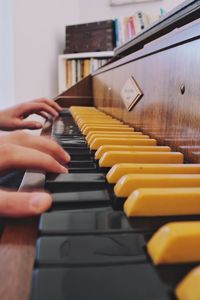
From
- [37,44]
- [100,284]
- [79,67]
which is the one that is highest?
[37,44]

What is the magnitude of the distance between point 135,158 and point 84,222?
0.21 m

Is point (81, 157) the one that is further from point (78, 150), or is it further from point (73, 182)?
point (73, 182)

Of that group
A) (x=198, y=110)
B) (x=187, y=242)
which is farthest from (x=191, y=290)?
(x=198, y=110)

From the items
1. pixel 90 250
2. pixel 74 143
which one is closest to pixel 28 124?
pixel 74 143

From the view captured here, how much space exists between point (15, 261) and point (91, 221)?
76mm

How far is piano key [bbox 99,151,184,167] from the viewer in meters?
0.49

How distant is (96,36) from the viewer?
3.03 meters

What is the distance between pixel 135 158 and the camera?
0.49 meters

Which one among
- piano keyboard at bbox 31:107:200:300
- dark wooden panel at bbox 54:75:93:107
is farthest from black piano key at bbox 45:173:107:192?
dark wooden panel at bbox 54:75:93:107

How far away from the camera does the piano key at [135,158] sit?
1.61ft

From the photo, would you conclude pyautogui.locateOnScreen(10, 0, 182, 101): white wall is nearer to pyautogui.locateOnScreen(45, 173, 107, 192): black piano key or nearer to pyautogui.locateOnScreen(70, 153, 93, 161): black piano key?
pyautogui.locateOnScreen(70, 153, 93, 161): black piano key

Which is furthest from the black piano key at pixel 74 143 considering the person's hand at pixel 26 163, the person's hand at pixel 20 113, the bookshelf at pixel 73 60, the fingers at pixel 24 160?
the bookshelf at pixel 73 60

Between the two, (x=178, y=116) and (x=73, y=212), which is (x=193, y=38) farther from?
(x=73, y=212)

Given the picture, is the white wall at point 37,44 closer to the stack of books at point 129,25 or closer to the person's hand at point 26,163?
the stack of books at point 129,25
